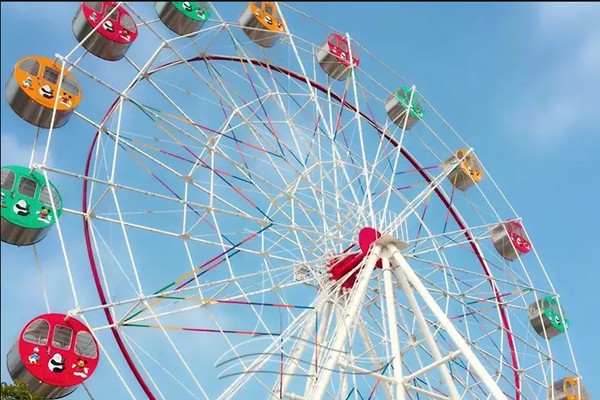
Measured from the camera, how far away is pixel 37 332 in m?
11.5

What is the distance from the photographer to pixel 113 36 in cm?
1407

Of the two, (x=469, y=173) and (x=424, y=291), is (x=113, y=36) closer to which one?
(x=424, y=291)

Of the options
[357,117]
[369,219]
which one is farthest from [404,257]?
[357,117]

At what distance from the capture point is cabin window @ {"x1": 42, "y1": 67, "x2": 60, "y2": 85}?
13.1 m

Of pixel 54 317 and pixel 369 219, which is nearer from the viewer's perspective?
pixel 54 317

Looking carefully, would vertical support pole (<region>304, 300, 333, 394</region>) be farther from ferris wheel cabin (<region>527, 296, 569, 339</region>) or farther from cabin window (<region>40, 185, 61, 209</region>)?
ferris wheel cabin (<region>527, 296, 569, 339</region>)

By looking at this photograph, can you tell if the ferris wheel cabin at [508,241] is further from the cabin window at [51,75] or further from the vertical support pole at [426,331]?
the cabin window at [51,75]

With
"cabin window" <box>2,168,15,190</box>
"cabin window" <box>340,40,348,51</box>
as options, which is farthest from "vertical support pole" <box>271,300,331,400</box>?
"cabin window" <box>340,40,348,51</box>

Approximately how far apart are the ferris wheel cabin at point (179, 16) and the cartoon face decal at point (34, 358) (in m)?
6.76

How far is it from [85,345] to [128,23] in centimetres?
603

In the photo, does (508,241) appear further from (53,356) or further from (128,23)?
(53,356)

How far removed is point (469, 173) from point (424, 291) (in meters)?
6.66

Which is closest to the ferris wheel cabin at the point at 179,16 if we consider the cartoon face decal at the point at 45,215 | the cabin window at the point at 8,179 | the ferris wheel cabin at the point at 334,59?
the ferris wheel cabin at the point at 334,59

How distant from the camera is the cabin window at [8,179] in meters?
12.0
